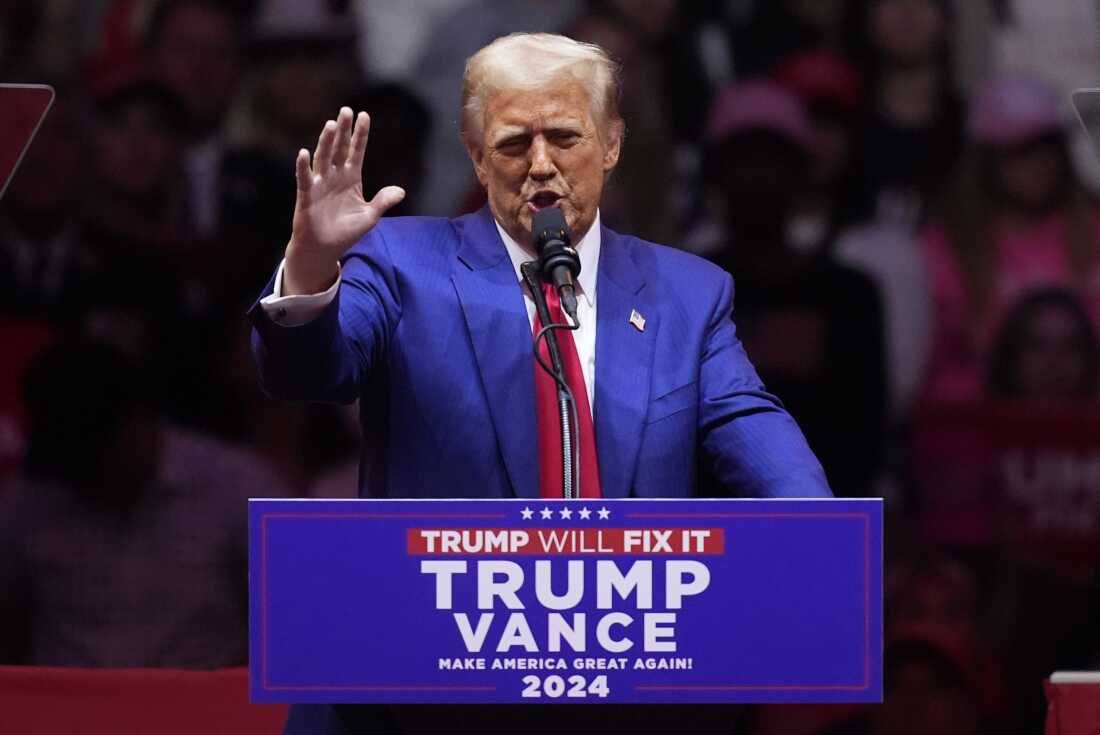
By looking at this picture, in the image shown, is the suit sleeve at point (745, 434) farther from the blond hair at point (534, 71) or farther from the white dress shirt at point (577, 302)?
the blond hair at point (534, 71)

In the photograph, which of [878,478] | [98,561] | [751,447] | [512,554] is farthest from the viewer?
[878,478]

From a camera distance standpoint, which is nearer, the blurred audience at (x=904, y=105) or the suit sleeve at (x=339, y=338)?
the suit sleeve at (x=339, y=338)

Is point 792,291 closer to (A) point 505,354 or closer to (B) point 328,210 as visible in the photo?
(A) point 505,354

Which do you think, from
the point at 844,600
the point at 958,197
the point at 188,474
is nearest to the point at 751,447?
the point at 844,600

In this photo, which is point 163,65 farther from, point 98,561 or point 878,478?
point 878,478

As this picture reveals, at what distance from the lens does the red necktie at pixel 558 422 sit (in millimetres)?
2285

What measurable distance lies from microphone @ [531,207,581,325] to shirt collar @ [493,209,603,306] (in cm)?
16

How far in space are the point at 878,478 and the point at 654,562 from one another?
2776 millimetres

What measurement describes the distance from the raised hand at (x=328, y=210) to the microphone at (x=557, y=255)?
0.19 m

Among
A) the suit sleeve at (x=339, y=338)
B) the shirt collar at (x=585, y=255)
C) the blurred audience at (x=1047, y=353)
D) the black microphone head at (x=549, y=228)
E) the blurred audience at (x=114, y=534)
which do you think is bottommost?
the blurred audience at (x=114, y=534)

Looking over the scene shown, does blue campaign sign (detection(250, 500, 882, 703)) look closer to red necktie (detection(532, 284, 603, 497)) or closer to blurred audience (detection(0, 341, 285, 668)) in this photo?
red necktie (detection(532, 284, 603, 497))

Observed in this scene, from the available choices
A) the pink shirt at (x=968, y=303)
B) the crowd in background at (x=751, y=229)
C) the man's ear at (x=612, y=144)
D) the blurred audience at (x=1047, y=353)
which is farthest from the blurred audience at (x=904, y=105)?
the man's ear at (x=612, y=144)

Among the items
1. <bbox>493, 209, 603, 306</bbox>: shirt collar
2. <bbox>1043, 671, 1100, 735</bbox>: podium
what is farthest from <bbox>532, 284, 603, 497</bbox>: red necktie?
<bbox>1043, 671, 1100, 735</bbox>: podium

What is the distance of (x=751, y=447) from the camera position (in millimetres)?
2355
